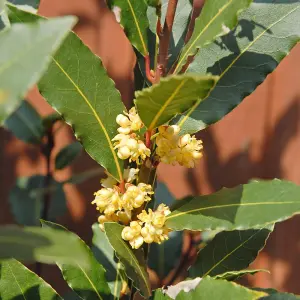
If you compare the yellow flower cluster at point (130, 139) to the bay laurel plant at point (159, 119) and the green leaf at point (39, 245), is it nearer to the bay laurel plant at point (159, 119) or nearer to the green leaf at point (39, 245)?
the bay laurel plant at point (159, 119)

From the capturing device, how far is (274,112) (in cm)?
137

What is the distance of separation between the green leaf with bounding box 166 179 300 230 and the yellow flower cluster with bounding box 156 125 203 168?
65mm

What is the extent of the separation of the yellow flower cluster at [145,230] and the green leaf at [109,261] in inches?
7.5

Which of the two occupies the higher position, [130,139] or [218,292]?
[130,139]

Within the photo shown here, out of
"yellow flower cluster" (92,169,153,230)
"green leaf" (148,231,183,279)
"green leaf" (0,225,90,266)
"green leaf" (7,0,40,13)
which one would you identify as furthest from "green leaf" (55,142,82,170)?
"green leaf" (0,225,90,266)

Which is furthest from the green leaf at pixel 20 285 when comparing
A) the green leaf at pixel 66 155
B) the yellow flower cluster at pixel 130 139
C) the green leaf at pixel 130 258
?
the green leaf at pixel 66 155

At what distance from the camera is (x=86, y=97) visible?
81 centimetres

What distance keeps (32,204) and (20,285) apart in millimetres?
522

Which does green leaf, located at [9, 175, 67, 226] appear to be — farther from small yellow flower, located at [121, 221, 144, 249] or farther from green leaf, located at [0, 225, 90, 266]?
green leaf, located at [0, 225, 90, 266]

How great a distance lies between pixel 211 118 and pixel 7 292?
1.25 feet

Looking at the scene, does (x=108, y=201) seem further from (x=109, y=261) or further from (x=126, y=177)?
(x=109, y=261)

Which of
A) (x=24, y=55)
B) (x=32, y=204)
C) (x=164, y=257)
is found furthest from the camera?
(x=32, y=204)

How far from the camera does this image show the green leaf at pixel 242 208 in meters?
0.73

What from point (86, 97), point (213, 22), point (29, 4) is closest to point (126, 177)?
point (86, 97)
